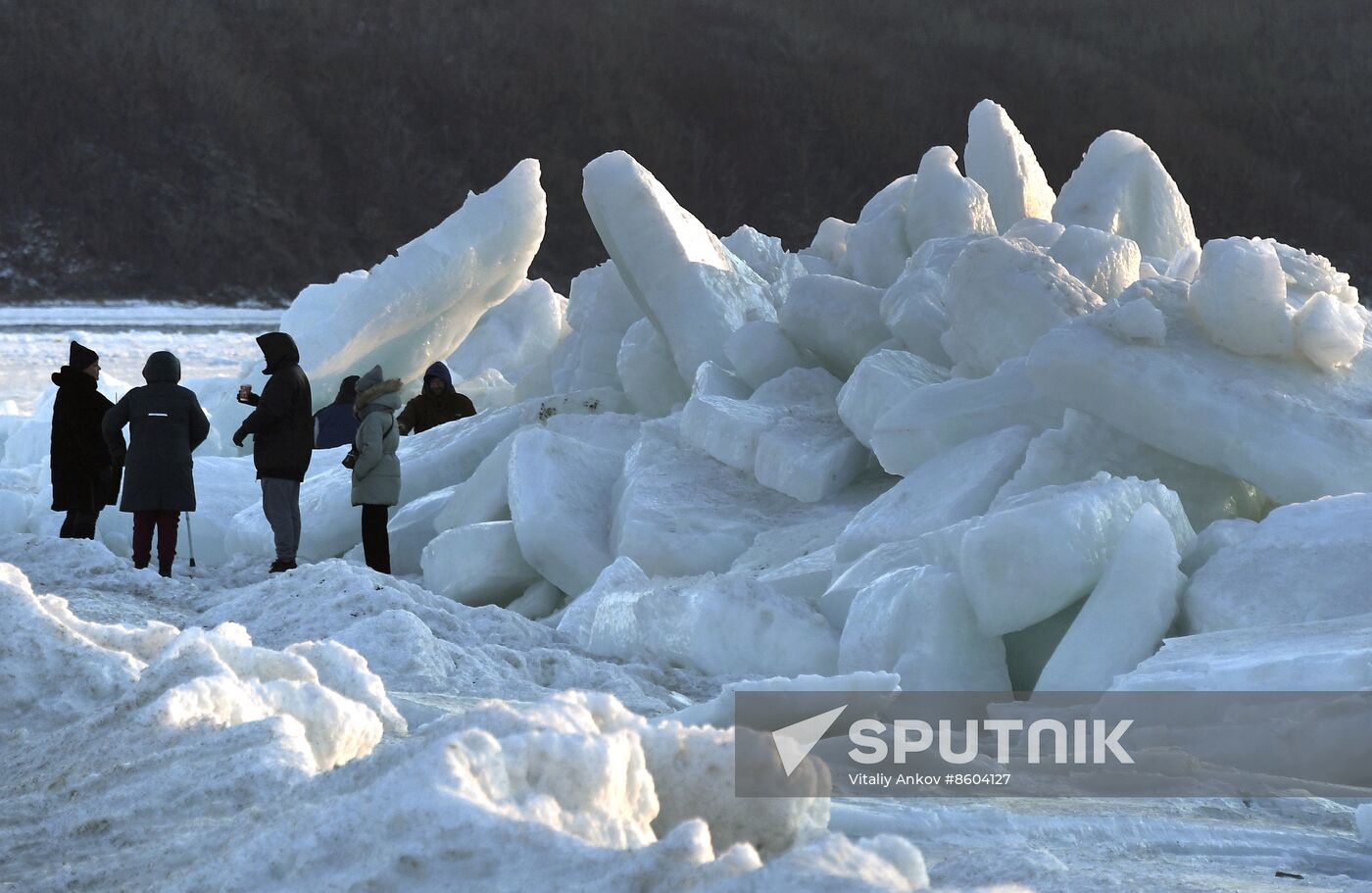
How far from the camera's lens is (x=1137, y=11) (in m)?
46.3

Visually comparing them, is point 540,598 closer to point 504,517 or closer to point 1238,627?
point 504,517

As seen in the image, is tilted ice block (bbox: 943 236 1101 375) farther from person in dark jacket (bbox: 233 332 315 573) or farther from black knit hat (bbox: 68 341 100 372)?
black knit hat (bbox: 68 341 100 372)

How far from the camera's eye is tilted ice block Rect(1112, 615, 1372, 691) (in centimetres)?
289

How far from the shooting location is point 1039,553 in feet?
11.7

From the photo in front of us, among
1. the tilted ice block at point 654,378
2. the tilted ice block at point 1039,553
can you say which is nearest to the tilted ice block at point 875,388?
the tilted ice block at point 1039,553

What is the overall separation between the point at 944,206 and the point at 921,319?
5.21 feet

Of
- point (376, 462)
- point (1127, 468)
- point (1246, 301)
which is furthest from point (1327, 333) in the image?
point (376, 462)

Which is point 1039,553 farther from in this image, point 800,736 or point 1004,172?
point 1004,172

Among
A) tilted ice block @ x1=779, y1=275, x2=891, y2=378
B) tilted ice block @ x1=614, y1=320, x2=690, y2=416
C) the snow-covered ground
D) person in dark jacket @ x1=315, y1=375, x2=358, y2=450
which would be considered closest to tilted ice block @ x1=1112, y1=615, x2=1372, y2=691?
the snow-covered ground

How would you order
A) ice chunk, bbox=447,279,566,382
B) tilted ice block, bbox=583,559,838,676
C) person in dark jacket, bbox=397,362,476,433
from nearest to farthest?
tilted ice block, bbox=583,559,838,676
person in dark jacket, bbox=397,362,476,433
ice chunk, bbox=447,279,566,382

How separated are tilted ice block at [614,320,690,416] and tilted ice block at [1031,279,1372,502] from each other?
2750 mm

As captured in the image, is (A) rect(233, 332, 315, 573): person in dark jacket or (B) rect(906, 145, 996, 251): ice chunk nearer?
(A) rect(233, 332, 315, 573): person in dark jacket

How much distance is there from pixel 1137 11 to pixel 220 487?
143ft

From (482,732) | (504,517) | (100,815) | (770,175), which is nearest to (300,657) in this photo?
(100,815)
